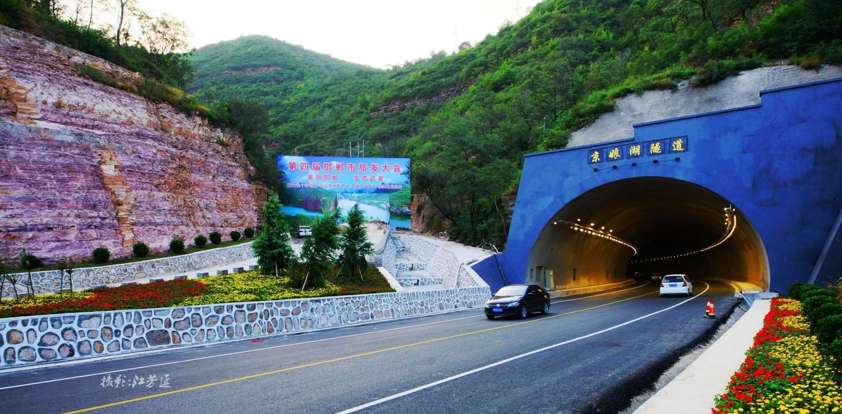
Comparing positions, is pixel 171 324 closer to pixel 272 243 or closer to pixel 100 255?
pixel 272 243

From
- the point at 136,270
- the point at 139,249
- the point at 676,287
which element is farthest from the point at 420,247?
the point at 136,270

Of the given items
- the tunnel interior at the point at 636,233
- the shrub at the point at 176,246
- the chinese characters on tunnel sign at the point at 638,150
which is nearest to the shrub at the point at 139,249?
the shrub at the point at 176,246

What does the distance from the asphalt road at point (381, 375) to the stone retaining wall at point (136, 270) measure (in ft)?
35.0

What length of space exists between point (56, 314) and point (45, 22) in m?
28.9

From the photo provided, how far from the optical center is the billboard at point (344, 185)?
132 feet

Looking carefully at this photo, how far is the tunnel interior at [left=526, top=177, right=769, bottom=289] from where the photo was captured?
24031 mm

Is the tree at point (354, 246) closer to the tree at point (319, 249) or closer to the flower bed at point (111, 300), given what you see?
the tree at point (319, 249)

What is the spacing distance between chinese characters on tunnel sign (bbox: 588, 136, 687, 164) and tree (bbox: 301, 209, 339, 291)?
43.5 ft

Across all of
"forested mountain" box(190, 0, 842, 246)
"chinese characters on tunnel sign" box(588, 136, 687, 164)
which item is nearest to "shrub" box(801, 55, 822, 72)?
"forested mountain" box(190, 0, 842, 246)

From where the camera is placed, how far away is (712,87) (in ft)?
88.7

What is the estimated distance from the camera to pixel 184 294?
48.5 feet

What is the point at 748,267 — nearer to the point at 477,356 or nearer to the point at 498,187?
the point at 498,187

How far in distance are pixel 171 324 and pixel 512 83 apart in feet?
174

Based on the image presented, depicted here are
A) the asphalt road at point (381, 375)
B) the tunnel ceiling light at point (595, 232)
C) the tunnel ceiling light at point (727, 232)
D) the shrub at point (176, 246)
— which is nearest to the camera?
the asphalt road at point (381, 375)
